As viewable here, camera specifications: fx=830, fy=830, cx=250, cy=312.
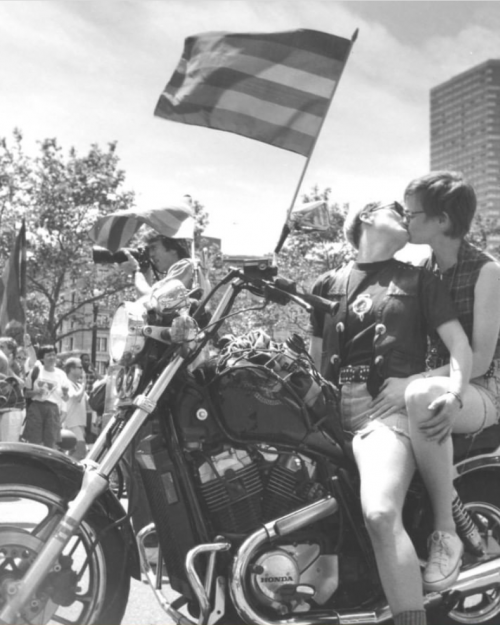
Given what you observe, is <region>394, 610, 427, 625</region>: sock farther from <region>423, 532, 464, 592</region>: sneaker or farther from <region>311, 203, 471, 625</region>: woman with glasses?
<region>423, 532, 464, 592</region>: sneaker

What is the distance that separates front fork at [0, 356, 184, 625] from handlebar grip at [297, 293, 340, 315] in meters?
0.52

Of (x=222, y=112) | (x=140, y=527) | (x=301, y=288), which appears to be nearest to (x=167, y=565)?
(x=140, y=527)

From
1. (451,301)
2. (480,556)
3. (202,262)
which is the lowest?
(480,556)

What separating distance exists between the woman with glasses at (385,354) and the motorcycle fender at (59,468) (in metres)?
0.95

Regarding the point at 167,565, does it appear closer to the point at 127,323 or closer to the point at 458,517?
the point at 127,323

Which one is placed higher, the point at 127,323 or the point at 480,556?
the point at 127,323

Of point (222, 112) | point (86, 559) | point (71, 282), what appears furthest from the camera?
point (71, 282)

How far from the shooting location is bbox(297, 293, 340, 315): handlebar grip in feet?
10.1

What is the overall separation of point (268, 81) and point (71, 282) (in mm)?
22834

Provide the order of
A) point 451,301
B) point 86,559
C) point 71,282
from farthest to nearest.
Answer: point 71,282
point 451,301
point 86,559

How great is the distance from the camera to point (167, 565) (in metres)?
3.18

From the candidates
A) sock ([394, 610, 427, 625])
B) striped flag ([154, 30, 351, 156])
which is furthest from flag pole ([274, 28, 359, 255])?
sock ([394, 610, 427, 625])

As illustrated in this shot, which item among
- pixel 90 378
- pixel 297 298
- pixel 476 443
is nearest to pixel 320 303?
pixel 297 298

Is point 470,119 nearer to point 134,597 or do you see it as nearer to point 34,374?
point 34,374
